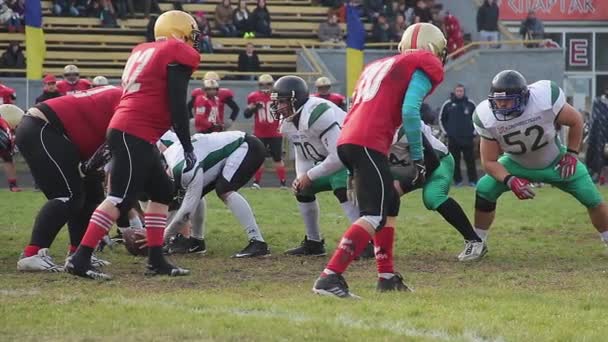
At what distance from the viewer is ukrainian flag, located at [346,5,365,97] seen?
23.0m

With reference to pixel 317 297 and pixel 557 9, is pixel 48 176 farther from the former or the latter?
pixel 557 9

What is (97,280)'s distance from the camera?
26.8 ft

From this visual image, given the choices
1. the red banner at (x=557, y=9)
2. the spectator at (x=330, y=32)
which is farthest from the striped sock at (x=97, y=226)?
the red banner at (x=557, y=9)

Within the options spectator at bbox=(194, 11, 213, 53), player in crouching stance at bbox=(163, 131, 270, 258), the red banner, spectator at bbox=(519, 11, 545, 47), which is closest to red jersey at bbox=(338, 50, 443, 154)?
player in crouching stance at bbox=(163, 131, 270, 258)

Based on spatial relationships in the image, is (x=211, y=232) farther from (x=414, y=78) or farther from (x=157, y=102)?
(x=414, y=78)

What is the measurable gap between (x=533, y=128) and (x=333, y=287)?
2.82 metres

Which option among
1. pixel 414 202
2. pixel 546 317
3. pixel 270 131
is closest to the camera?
pixel 546 317

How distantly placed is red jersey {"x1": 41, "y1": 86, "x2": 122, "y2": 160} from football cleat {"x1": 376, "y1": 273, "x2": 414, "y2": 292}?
2.36 metres

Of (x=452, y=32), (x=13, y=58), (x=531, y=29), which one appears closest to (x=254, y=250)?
(x=13, y=58)

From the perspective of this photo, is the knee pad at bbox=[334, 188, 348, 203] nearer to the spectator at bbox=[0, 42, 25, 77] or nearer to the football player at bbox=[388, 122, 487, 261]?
the football player at bbox=[388, 122, 487, 261]

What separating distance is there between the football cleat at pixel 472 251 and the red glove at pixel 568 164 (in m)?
0.86

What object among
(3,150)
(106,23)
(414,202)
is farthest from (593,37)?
(3,150)

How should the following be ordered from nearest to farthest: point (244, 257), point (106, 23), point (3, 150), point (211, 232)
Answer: point (3, 150) < point (244, 257) < point (211, 232) < point (106, 23)

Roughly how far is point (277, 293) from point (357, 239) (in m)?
0.69
